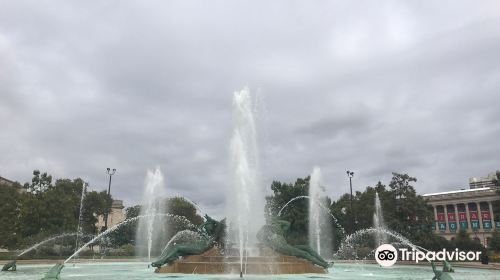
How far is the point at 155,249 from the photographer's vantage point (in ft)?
181

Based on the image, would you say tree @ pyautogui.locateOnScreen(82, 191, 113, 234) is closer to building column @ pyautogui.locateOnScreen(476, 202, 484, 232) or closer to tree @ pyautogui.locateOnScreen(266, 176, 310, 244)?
tree @ pyautogui.locateOnScreen(266, 176, 310, 244)

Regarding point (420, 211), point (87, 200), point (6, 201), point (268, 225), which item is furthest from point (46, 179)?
point (420, 211)

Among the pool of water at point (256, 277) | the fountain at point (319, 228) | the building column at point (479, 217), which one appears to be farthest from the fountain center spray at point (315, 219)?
the building column at point (479, 217)

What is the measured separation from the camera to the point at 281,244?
2070 centimetres

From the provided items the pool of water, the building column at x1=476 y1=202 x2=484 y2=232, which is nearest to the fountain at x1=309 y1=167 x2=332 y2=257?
the pool of water

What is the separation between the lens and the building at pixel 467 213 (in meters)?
96.1

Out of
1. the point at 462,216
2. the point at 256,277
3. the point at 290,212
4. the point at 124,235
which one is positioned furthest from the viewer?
the point at 462,216

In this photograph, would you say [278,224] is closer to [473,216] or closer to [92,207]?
[92,207]

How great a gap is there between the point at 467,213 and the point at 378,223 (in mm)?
57266

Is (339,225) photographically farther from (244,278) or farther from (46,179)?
(244,278)

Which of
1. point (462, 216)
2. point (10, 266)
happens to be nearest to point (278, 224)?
point (10, 266)

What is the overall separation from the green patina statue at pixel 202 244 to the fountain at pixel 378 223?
1321 inches

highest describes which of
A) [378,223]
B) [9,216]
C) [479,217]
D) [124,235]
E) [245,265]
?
[479,217]

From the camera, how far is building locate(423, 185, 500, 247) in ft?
315
